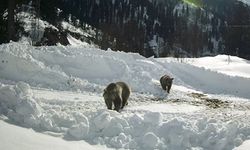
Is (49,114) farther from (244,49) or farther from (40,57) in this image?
(244,49)

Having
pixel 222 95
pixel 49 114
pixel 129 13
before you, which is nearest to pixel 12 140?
pixel 49 114

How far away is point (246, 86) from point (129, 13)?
117 metres

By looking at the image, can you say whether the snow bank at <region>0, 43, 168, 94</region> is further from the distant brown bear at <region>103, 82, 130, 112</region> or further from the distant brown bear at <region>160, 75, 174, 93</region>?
the distant brown bear at <region>103, 82, 130, 112</region>

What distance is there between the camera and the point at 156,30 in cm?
14288

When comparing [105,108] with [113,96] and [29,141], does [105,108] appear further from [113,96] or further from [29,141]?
[29,141]

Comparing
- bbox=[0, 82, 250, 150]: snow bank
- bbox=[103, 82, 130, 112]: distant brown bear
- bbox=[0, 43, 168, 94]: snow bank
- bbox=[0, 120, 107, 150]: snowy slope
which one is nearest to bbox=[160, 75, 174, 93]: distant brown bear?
bbox=[0, 43, 168, 94]: snow bank

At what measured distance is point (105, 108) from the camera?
13.8 metres

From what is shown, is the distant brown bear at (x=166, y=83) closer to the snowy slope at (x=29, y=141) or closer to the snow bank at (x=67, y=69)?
the snow bank at (x=67, y=69)

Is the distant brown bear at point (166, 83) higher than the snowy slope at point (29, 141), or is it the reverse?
the snowy slope at point (29, 141)

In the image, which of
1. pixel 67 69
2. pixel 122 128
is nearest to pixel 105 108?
pixel 122 128

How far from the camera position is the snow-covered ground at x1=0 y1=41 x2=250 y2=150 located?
902cm

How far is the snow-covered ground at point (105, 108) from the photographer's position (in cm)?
902

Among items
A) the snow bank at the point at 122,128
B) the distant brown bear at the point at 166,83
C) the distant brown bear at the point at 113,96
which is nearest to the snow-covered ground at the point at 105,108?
the snow bank at the point at 122,128

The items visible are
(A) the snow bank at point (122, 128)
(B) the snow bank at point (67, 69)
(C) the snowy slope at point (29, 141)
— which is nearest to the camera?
(C) the snowy slope at point (29, 141)
